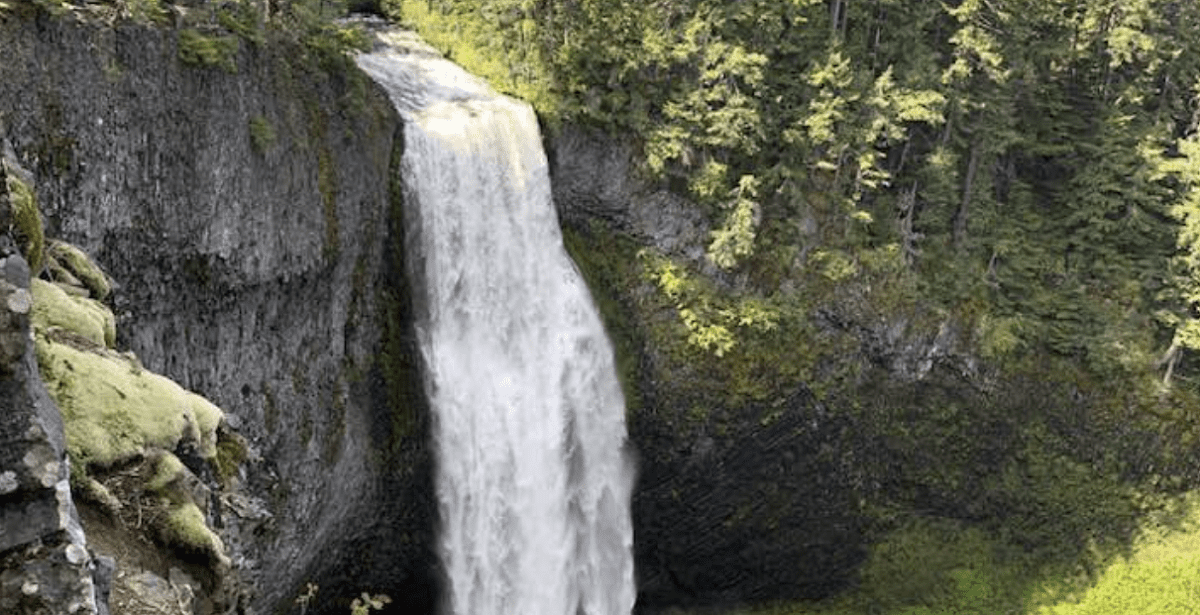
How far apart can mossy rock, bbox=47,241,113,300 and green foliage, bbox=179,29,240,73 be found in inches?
302

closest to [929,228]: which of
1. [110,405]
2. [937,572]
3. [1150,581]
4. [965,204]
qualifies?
[965,204]

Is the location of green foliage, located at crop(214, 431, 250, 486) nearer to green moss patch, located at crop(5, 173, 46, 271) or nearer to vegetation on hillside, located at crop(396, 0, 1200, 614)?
green moss patch, located at crop(5, 173, 46, 271)

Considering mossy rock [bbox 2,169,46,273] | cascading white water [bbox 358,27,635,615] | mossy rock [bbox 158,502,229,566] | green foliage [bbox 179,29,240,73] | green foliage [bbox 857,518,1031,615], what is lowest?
green foliage [bbox 857,518,1031,615]

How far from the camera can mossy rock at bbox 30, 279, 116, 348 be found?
6850mm

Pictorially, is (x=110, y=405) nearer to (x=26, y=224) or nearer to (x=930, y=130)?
(x=26, y=224)

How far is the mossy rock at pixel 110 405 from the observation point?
19.9 ft

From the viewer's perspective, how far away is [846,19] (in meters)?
29.5

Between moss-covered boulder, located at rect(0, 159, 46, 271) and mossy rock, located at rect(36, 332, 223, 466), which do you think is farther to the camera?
moss-covered boulder, located at rect(0, 159, 46, 271)

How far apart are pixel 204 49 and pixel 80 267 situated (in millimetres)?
8036

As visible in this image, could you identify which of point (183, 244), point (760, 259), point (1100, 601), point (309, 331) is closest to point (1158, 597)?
point (1100, 601)

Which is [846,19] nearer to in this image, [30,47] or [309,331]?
[309,331]

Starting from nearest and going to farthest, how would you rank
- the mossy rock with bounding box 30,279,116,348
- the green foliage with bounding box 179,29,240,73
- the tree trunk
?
the mossy rock with bounding box 30,279,116,348, the green foliage with bounding box 179,29,240,73, the tree trunk

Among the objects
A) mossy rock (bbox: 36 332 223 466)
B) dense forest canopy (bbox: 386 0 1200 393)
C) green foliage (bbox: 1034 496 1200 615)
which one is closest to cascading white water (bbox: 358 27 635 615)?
dense forest canopy (bbox: 386 0 1200 393)

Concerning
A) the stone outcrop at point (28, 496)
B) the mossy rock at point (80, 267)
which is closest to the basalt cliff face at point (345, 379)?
the stone outcrop at point (28, 496)
